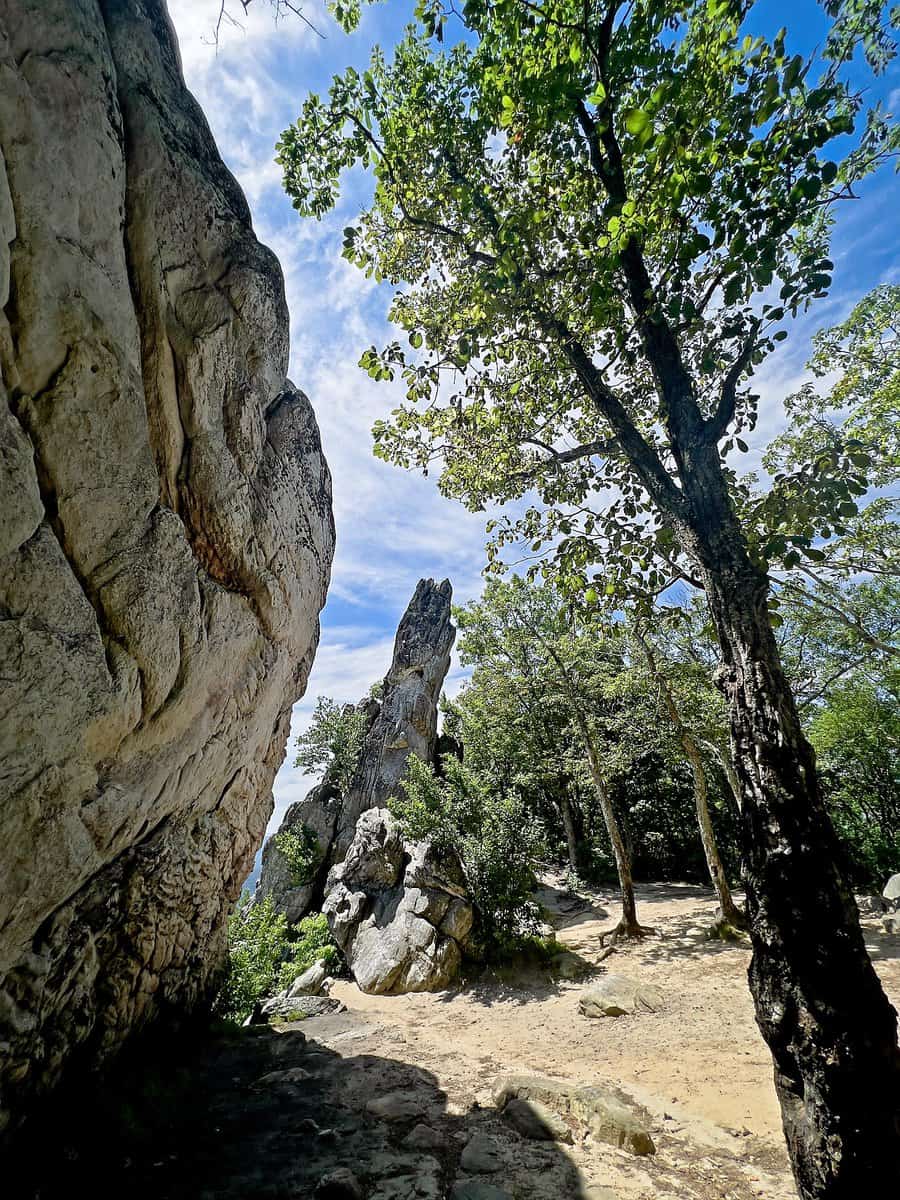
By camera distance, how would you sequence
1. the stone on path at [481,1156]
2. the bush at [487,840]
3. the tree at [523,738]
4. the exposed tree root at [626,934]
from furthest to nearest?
the tree at [523,738] → the exposed tree root at [626,934] → the bush at [487,840] → the stone on path at [481,1156]

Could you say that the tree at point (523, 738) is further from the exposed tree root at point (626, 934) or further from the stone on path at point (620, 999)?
the stone on path at point (620, 999)

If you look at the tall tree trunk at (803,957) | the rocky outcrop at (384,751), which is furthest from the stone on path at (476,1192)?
the rocky outcrop at (384,751)

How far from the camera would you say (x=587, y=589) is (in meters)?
5.69

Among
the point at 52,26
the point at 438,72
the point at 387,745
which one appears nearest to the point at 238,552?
the point at 52,26

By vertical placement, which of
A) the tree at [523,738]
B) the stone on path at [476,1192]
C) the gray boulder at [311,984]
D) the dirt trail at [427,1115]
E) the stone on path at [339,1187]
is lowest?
the gray boulder at [311,984]

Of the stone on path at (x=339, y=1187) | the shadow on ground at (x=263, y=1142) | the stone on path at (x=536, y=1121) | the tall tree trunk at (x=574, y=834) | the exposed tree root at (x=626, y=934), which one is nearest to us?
the stone on path at (x=339, y=1187)

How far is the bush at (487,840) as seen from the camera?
1148 centimetres

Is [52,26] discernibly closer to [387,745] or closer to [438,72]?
[438,72]

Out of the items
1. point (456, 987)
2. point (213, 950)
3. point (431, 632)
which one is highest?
point (431, 632)

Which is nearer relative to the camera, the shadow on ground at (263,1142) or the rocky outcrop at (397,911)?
the shadow on ground at (263,1142)

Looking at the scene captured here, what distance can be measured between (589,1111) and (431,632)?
25.9 meters

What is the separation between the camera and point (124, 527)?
459 cm

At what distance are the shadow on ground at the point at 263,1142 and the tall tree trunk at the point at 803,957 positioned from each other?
2275mm

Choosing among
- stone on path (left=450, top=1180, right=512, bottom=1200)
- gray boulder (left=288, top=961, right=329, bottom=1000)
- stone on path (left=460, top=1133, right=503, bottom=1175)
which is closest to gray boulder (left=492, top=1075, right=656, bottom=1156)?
stone on path (left=460, top=1133, right=503, bottom=1175)
